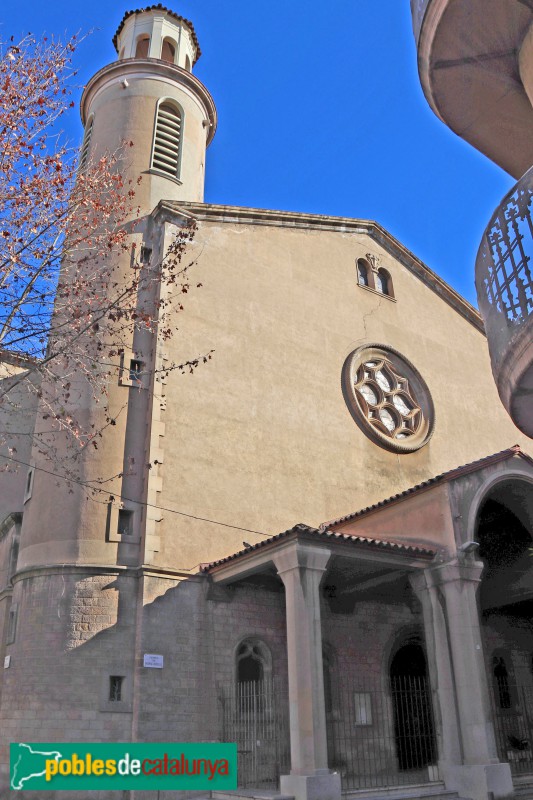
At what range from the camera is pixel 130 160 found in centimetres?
1844

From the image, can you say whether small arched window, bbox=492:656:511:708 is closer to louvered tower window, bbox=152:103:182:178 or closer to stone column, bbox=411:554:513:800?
stone column, bbox=411:554:513:800

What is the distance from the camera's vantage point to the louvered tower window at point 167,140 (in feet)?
62.1

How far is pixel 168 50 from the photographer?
2331cm

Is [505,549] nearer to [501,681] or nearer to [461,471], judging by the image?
[501,681]

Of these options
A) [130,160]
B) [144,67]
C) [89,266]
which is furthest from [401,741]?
[144,67]

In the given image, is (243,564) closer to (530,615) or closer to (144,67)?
(530,615)

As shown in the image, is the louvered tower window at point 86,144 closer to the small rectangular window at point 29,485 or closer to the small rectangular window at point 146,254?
the small rectangular window at point 146,254

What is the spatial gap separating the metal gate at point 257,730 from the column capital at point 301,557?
275 centimetres

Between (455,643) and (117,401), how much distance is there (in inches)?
314

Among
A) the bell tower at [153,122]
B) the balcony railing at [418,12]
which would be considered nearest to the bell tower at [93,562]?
the bell tower at [153,122]

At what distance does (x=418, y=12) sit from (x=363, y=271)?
13.4 m

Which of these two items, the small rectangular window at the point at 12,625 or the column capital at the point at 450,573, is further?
the small rectangular window at the point at 12,625

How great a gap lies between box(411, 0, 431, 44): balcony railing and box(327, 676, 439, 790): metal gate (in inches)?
Answer: 431

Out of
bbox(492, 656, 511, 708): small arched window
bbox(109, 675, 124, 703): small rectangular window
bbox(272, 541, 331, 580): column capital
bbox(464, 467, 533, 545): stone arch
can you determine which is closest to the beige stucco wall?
bbox(109, 675, 124, 703): small rectangular window
